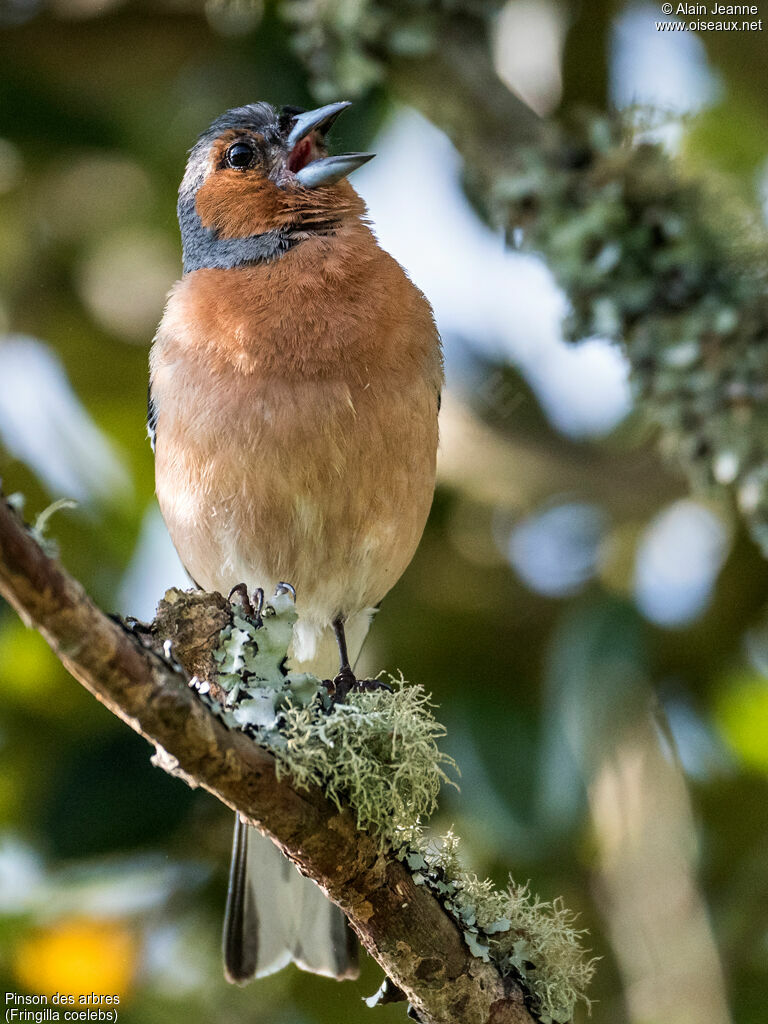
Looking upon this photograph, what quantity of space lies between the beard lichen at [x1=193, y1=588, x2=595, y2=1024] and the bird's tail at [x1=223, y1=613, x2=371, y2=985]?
39.0 inches

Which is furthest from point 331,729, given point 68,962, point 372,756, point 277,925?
point 68,962

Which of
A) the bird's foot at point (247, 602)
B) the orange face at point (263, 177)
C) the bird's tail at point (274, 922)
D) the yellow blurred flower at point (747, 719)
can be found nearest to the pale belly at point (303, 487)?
the bird's foot at point (247, 602)

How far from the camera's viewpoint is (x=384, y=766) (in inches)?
105

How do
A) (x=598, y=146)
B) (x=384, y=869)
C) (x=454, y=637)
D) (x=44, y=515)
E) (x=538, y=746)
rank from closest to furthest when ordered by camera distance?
(x=44, y=515) → (x=384, y=869) → (x=598, y=146) → (x=538, y=746) → (x=454, y=637)

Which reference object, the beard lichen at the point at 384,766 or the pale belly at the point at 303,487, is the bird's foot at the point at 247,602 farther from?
the pale belly at the point at 303,487

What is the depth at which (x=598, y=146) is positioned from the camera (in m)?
4.38

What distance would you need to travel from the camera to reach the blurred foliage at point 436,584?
14.5ft

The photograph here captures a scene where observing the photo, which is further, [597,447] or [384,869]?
[597,447]

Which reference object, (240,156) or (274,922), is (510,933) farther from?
(240,156)

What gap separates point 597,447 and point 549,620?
2.77ft

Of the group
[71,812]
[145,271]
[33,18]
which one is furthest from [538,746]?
[33,18]

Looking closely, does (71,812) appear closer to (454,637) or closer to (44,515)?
(454,637)

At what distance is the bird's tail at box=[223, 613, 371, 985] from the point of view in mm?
3740

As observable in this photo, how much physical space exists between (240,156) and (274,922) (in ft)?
9.22
